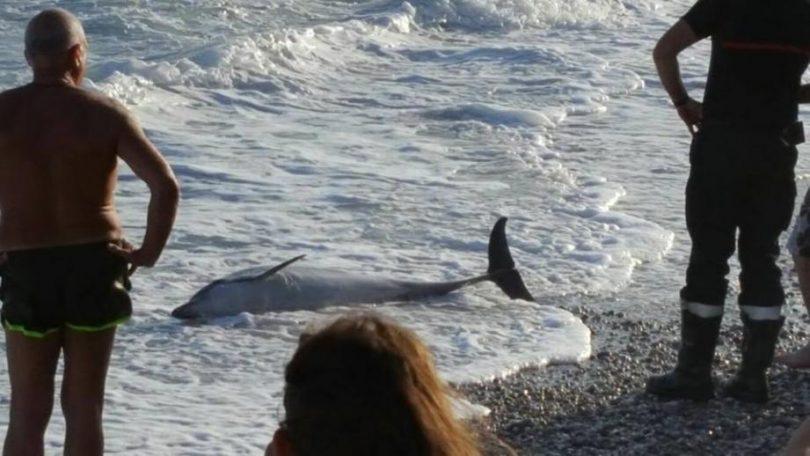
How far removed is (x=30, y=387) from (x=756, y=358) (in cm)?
291

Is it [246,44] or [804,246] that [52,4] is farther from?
[804,246]

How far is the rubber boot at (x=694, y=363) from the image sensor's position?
6.17 meters

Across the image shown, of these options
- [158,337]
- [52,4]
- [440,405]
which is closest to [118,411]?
[158,337]

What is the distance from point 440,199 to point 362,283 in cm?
250

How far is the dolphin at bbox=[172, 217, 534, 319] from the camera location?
25.2 ft

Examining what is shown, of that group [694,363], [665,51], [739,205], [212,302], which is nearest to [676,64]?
[665,51]

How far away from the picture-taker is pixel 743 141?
230 inches

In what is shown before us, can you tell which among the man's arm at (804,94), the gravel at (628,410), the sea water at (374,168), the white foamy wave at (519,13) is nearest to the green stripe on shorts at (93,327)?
the sea water at (374,168)

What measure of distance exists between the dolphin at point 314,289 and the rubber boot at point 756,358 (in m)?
1.95

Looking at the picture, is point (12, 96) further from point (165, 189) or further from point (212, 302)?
point (212, 302)

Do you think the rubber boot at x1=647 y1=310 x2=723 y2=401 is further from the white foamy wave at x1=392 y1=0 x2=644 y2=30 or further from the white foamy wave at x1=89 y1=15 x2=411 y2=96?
the white foamy wave at x1=392 y1=0 x2=644 y2=30

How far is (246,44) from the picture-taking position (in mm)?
18062

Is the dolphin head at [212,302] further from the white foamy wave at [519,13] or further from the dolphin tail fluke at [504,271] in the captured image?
the white foamy wave at [519,13]

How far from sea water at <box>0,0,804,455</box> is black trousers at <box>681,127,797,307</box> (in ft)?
3.77
